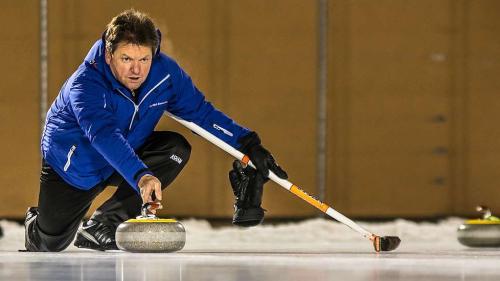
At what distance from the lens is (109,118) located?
142 inches

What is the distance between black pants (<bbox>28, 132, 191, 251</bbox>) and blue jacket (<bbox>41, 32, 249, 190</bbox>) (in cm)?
5

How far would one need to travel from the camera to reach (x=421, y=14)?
6430mm

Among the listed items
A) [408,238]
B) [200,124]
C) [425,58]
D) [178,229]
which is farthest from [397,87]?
[178,229]

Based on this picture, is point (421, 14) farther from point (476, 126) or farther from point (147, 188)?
point (147, 188)

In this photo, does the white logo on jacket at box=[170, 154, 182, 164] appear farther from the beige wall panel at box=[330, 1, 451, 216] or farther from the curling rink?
the beige wall panel at box=[330, 1, 451, 216]

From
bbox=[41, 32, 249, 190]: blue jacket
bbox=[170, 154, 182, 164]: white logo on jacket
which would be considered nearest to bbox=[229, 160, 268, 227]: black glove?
bbox=[41, 32, 249, 190]: blue jacket

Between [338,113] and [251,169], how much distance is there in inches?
99.6

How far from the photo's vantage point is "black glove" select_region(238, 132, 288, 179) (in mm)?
3920

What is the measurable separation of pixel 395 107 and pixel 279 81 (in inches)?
23.0

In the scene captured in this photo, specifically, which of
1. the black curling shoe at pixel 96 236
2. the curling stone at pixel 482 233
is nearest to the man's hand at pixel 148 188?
the black curling shoe at pixel 96 236

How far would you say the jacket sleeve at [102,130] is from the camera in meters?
3.51

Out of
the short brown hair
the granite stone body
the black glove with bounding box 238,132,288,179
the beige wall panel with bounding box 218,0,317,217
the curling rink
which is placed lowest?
the curling rink

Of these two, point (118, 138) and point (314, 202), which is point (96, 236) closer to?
point (118, 138)

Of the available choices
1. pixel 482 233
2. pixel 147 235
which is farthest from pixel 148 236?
pixel 482 233
